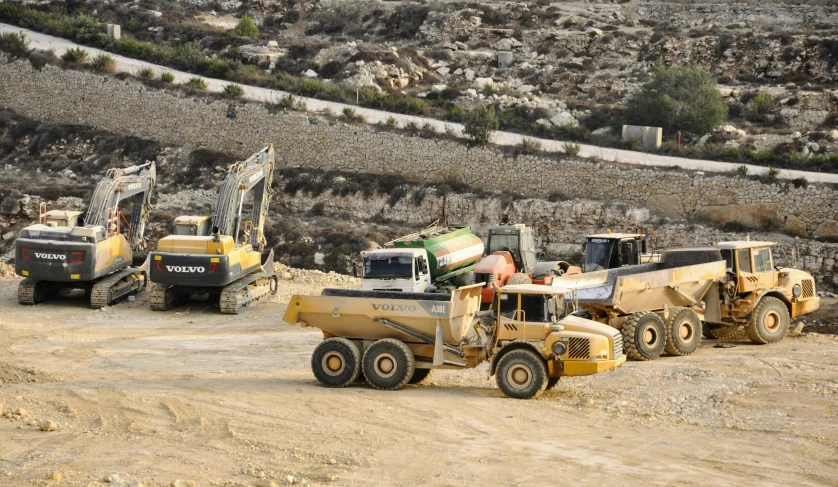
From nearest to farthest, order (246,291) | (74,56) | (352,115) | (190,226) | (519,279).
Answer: (519,279)
(246,291)
(190,226)
(352,115)
(74,56)

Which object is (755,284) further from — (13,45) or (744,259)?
(13,45)

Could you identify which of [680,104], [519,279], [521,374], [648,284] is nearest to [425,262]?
[519,279]

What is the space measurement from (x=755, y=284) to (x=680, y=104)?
21687 millimetres

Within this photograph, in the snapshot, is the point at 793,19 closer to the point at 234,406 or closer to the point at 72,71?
the point at 72,71

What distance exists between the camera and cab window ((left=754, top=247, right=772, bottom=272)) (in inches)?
934

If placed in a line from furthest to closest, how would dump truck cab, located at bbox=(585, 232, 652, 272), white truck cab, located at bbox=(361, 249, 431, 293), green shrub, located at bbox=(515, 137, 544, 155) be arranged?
green shrub, located at bbox=(515, 137, 544, 155) → dump truck cab, located at bbox=(585, 232, 652, 272) → white truck cab, located at bbox=(361, 249, 431, 293)

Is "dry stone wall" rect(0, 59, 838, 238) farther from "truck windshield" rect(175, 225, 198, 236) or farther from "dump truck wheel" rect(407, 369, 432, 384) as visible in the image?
"dump truck wheel" rect(407, 369, 432, 384)

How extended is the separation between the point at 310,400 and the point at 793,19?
1883 inches

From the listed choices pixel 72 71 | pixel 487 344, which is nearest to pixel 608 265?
pixel 487 344

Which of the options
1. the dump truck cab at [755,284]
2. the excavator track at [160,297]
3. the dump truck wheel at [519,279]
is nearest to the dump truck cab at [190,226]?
the excavator track at [160,297]

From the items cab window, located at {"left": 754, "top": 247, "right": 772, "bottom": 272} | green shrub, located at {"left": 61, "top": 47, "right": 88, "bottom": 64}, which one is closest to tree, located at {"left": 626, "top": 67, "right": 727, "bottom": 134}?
cab window, located at {"left": 754, "top": 247, "right": 772, "bottom": 272}

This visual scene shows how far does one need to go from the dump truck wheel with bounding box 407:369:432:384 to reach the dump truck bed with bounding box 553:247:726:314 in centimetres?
290

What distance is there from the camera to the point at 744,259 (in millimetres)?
23547

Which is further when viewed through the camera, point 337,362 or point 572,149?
point 572,149
